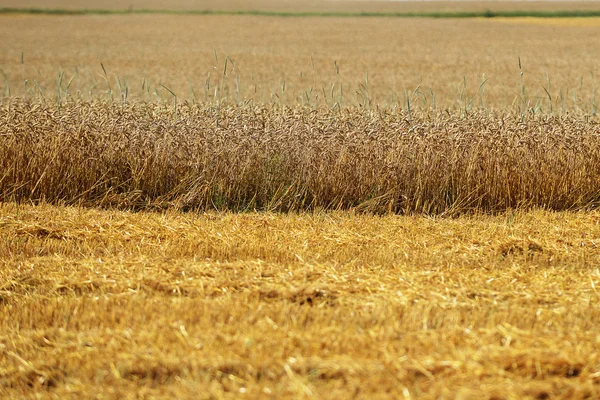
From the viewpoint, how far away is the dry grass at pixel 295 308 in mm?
3303

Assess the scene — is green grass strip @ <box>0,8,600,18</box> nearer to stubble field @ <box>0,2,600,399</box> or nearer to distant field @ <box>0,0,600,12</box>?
→ distant field @ <box>0,0,600,12</box>

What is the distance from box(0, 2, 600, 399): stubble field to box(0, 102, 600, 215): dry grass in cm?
2

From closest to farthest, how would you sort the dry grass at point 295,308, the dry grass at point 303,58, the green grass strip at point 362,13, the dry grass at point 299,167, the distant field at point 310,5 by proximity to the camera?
the dry grass at point 295,308 < the dry grass at point 299,167 < the dry grass at point 303,58 < the green grass strip at point 362,13 < the distant field at point 310,5

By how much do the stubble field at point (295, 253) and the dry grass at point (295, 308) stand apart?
14 millimetres

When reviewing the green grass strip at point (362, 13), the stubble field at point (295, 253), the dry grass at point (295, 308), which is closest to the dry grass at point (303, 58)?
the green grass strip at point (362, 13)

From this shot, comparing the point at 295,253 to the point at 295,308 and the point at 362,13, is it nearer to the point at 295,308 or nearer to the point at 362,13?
the point at 295,308

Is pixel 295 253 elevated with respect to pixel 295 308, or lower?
lower

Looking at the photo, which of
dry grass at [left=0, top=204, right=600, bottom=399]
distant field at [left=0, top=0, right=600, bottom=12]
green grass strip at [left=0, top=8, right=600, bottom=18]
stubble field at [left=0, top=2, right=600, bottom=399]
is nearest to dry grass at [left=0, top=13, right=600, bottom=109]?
green grass strip at [left=0, top=8, right=600, bottom=18]

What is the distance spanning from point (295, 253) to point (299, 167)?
1.95 m

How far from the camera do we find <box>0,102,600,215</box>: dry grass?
23.8 feet

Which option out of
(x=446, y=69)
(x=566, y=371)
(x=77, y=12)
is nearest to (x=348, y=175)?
(x=566, y=371)

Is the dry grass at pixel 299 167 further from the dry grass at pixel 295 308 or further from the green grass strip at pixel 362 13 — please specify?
the green grass strip at pixel 362 13

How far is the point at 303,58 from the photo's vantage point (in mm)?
29219

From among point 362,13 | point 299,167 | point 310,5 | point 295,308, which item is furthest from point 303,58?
point 310,5
